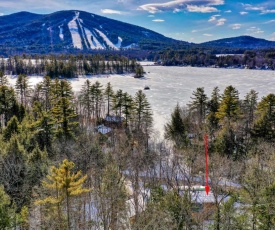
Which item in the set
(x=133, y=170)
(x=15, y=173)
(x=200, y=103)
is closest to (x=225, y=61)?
(x=200, y=103)

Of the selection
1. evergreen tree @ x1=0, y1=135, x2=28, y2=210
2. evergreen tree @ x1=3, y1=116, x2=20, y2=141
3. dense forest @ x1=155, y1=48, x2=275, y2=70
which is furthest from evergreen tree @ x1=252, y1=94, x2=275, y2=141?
dense forest @ x1=155, y1=48, x2=275, y2=70

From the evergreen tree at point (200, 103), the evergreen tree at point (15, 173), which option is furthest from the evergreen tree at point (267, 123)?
the evergreen tree at point (15, 173)

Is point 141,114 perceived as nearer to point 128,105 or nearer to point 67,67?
point 128,105

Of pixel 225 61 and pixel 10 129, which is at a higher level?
pixel 225 61

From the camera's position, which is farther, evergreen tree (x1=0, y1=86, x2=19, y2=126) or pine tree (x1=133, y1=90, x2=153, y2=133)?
pine tree (x1=133, y1=90, x2=153, y2=133)

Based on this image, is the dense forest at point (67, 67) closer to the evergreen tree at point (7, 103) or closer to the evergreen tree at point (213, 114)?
the evergreen tree at point (7, 103)

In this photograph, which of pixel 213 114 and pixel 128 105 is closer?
pixel 213 114

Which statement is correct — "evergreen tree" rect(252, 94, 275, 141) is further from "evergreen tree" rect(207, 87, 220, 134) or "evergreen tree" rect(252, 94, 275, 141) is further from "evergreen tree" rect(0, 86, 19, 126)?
"evergreen tree" rect(0, 86, 19, 126)

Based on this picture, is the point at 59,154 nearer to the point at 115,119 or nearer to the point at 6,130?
the point at 6,130
